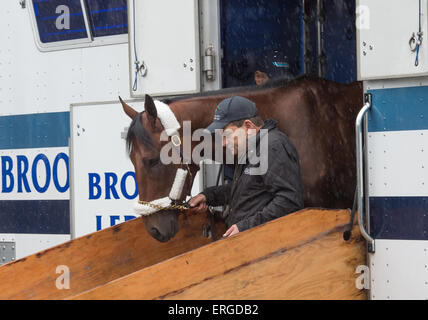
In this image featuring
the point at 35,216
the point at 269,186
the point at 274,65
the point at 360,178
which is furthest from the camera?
the point at 274,65

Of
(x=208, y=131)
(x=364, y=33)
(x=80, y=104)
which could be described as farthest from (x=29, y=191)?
(x=364, y=33)

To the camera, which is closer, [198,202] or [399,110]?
[399,110]

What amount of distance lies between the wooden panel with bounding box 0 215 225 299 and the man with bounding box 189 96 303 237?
0.52 meters

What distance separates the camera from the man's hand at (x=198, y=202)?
3764 millimetres

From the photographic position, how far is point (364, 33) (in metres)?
3.29

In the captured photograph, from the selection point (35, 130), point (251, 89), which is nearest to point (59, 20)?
point (35, 130)

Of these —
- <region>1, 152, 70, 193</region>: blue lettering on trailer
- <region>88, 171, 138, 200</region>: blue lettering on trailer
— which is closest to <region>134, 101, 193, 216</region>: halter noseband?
<region>88, 171, 138, 200</region>: blue lettering on trailer

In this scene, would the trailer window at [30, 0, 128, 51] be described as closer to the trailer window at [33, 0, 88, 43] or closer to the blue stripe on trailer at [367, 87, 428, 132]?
the trailer window at [33, 0, 88, 43]

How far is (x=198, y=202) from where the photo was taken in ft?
12.4

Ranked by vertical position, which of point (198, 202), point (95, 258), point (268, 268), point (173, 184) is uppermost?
point (173, 184)

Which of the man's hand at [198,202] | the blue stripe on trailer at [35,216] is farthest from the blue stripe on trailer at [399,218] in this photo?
the blue stripe on trailer at [35,216]

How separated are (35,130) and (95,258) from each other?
1.32m

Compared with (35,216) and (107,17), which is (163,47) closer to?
(107,17)

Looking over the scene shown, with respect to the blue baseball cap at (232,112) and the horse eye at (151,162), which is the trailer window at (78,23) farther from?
the blue baseball cap at (232,112)
